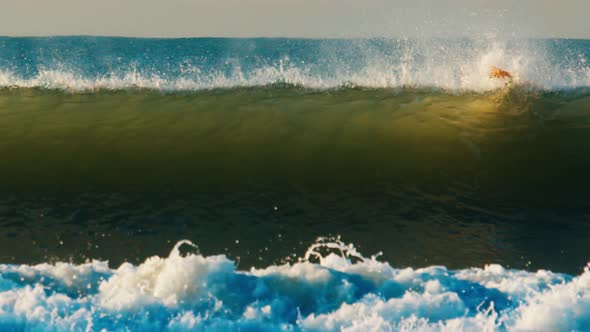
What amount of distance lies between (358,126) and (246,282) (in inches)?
263

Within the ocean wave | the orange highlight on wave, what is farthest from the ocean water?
the orange highlight on wave

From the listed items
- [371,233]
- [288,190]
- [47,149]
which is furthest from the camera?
Result: [47,149]

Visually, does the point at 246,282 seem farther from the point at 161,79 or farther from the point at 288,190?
the point at 161,79

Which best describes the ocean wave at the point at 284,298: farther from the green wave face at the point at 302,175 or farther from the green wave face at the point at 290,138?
the green wave face at the point at 290,138

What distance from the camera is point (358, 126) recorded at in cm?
1131

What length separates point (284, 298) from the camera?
4.89 meters

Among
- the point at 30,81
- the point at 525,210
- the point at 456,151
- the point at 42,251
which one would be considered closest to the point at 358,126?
the point at 456,151

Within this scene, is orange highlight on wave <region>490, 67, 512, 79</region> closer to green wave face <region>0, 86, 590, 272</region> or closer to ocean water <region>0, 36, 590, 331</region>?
ocean water <region>0, 36, 590, 331</region>

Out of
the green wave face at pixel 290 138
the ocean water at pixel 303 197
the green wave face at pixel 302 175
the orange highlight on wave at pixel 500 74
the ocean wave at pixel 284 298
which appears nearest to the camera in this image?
the ocean wave at pixel 284 298

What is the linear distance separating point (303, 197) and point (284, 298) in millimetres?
3163

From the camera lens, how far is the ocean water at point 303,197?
475 cm

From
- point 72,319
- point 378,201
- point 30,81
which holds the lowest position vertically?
point 72,319

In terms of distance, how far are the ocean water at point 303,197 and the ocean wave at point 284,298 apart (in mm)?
15

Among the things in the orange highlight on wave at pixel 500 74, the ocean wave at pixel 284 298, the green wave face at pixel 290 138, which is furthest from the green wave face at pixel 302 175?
the ocean wave at pixel 284 298
